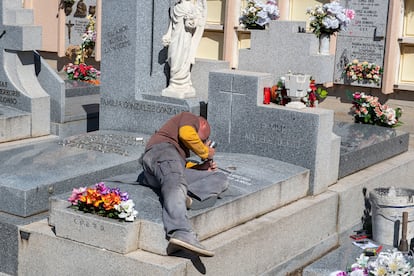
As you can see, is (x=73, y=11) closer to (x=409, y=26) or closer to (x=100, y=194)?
(x=409, y=26)

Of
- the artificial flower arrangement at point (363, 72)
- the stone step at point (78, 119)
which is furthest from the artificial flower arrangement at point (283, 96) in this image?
the artificial flower arrangement at point (363, 72)

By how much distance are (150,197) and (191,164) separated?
0.79 metres

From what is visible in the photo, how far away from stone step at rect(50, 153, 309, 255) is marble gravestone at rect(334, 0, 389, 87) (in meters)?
6.22

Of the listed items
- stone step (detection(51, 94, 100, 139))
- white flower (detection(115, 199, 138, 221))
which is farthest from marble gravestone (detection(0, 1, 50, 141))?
white flower (detection(115, 199, 138, 221))

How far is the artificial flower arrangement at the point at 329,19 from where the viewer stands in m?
9.47

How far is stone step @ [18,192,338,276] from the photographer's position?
623cm

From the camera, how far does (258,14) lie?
977 cm

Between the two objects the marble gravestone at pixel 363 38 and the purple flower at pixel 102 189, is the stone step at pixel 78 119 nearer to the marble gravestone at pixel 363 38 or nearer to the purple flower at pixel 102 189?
the purple flower at pixel 102 189

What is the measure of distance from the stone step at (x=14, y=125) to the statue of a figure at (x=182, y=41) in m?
1.95

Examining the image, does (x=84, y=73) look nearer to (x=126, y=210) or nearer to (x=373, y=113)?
(x=373, y=113)

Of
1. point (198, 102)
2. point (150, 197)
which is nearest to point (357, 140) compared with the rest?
point (198, 102)

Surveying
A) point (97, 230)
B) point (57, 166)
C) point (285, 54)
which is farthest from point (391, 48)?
point (97, 230)

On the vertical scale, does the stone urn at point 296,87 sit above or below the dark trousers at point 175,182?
above

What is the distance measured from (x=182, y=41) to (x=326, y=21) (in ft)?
6.34
